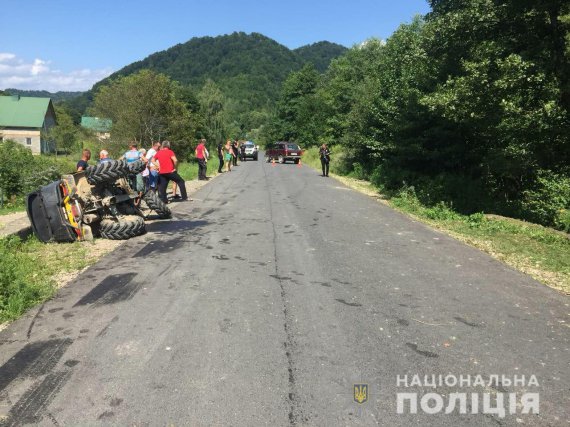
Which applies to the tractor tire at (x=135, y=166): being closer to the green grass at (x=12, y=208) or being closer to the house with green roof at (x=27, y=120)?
the green grass at (x=12, y=208)

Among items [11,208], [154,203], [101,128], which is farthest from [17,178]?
[101,128]

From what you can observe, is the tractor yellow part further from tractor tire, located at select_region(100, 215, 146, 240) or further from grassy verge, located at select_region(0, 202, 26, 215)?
grassy verge, located at select_region(0, 202, 26, 215)

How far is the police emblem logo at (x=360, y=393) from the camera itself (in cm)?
325

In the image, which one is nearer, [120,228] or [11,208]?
[120,228]

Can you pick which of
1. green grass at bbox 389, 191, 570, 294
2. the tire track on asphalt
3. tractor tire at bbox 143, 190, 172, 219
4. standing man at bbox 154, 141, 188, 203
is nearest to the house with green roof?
standing man at bbox 154, 141, 188, 203

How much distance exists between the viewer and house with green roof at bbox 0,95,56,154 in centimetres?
7450

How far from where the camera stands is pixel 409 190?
51.1 ft

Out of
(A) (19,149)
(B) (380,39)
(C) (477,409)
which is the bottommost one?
(C) (477,409)

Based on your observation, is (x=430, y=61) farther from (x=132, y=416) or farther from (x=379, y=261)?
(x=132, y=416)

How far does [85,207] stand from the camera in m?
8.48

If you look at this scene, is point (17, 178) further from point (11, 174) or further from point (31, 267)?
point (31, 267)

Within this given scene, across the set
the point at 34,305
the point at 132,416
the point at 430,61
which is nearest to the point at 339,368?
the point at 132,416

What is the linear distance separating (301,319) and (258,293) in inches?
37.1

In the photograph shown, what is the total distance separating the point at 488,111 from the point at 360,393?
11008 mm
